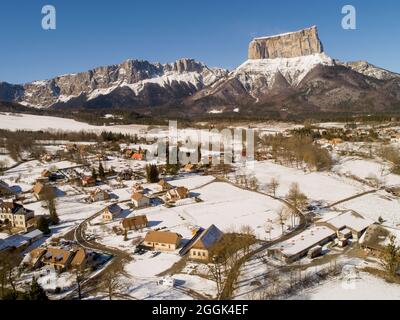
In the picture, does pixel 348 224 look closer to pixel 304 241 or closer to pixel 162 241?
pixel 304 241

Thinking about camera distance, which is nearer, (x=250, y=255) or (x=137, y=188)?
(x=250, y=255)

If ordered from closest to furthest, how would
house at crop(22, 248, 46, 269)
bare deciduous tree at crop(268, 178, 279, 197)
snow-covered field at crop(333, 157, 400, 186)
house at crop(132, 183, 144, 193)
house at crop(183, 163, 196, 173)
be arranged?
1. house at crop(22, 248, 46, 269)
2. bare deciduous tree at crop(268, 178, 279, 197)
3. house at crop(132, 183, 144, 193)
4. snow-covered field at crop(333, 157, 400, 186)
5. house at crop(183, 163, 196, 173)

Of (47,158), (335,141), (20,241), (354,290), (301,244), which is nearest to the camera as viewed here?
(354,290)

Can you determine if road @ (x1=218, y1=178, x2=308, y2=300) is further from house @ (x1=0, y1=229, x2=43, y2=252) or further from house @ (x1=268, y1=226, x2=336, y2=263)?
house @ (x1=0, y1=229, x2=43, y2=252)

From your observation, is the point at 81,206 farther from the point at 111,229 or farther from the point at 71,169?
the point at 71,169

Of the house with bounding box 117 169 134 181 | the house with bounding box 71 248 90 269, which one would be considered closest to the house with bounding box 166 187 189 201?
the house with bounding box 117 169 134 181

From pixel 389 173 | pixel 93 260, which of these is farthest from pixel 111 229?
pixel 389 173

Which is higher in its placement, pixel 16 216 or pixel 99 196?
pixel 99 196

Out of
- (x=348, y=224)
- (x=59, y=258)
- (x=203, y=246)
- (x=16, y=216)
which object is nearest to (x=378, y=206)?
(x=348, y=224)
